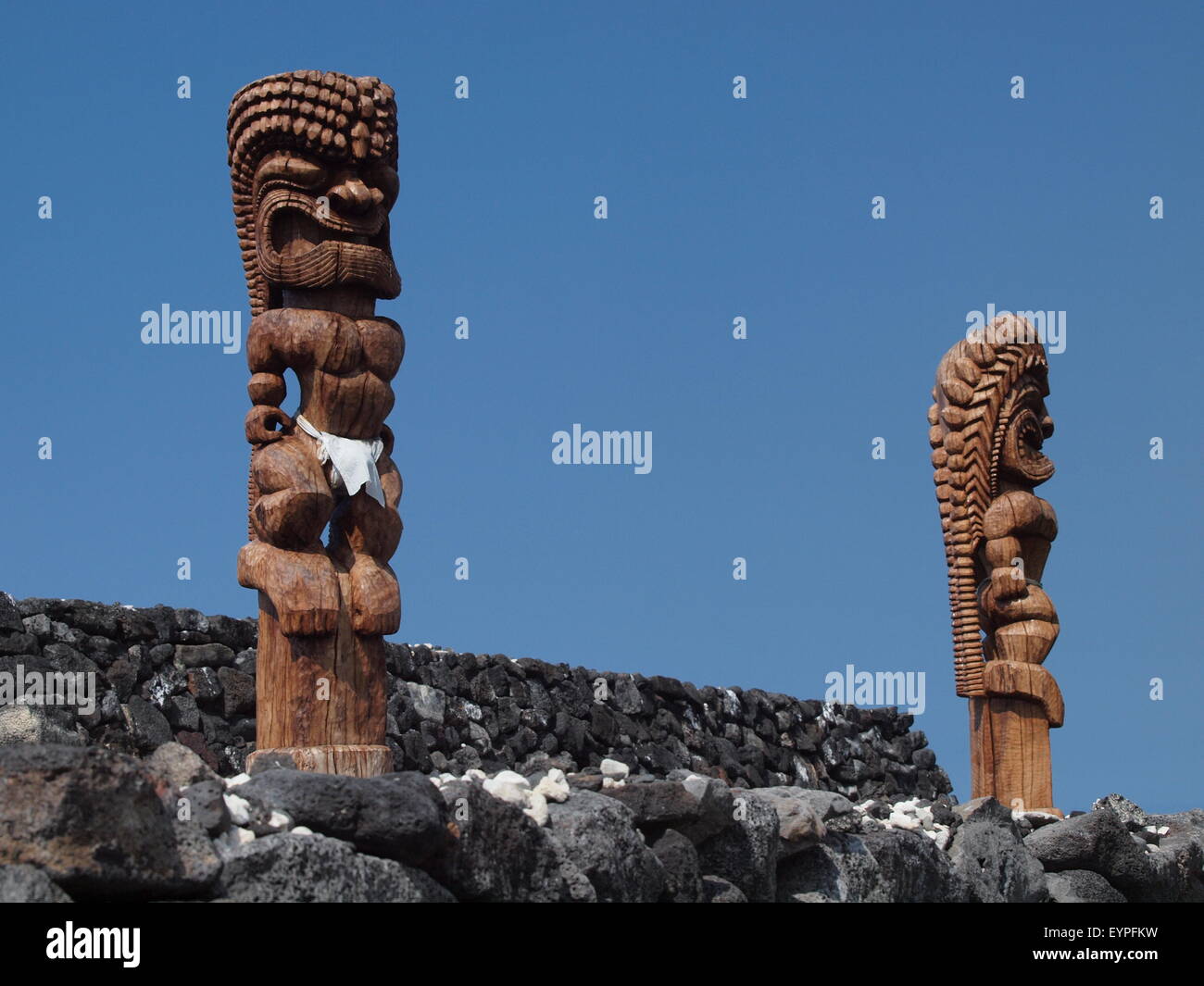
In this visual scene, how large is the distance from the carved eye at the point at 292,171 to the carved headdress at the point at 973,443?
16.4 feet

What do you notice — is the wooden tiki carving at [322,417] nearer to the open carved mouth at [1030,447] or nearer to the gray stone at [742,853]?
the gray stone at [742,853]

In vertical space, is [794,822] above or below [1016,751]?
below

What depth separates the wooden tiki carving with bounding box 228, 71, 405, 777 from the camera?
6.77 meters

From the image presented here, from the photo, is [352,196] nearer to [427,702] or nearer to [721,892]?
[721,892]

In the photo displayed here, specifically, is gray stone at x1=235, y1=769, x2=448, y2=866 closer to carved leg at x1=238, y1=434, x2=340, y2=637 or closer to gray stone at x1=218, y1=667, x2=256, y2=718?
carved leg at x1=238, y1=434, x2=340, y2=637

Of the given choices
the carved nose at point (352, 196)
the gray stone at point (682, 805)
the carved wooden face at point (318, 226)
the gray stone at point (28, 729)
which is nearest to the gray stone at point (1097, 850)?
the gray stone at point (682, 805)

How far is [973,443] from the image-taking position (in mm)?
10352

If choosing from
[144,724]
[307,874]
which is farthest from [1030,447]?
[307,874]

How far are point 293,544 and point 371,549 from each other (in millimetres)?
393

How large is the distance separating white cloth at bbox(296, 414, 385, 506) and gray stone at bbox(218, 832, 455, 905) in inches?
90.8

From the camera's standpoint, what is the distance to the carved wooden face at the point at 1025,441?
408 inches
